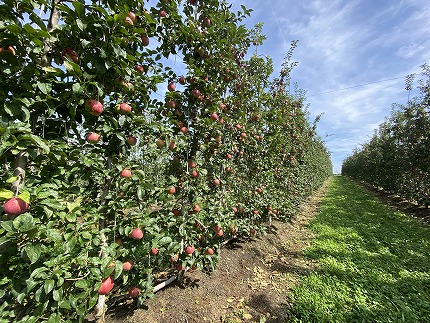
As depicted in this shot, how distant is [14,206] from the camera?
1142 mm

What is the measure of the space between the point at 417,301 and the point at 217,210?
10.3 feet

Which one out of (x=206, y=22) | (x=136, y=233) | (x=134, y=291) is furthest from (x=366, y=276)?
(x=206, y=22)

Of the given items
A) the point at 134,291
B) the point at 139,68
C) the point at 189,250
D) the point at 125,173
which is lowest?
the point at 134,291

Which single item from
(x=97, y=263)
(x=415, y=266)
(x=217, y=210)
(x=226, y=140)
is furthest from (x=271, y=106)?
(x=97, y=263)

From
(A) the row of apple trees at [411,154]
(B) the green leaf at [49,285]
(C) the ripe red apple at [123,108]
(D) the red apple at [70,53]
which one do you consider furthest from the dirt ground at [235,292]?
(A) the row of apple trees at [411,154]

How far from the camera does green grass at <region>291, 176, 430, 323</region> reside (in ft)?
9.40

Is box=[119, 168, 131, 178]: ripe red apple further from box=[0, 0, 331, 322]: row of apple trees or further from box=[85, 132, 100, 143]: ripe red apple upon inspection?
box=[85, 132, 100, 143]: ripe red apple

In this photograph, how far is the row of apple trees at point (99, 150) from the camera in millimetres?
1262

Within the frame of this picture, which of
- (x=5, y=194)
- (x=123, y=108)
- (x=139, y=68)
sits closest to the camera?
(x=5, y=194)

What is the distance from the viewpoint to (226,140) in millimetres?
3750

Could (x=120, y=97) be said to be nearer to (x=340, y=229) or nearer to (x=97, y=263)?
(x=97, y=263)

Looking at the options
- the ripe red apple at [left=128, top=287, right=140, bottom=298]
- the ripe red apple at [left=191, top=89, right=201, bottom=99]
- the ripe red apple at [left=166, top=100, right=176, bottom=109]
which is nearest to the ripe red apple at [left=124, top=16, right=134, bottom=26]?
the ripe red apple at [left=166, top=100, right=176, bottom=109]

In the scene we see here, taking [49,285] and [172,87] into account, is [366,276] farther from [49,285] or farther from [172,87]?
[49,285]

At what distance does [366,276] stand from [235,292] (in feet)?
7.93
